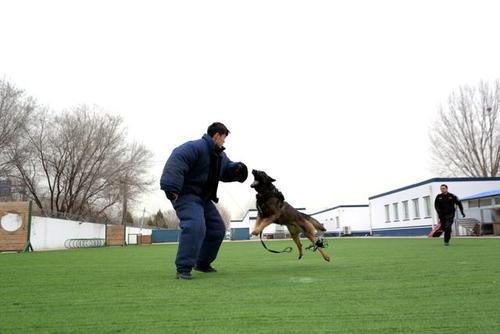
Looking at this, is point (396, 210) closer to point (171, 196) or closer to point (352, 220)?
point (352, 220)

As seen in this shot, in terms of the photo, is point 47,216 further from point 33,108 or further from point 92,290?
point 92,290

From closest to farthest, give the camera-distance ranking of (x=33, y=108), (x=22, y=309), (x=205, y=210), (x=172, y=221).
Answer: (x=22, y=309) < (x=205, y=210) < (x=33, y=108) < (x=172, y=221)

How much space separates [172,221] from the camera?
108 meters

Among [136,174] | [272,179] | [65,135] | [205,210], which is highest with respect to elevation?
[65,135]

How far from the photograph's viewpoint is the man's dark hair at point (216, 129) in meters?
6.28

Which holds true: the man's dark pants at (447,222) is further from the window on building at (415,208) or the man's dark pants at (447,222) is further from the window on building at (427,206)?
the window on building at (415,208)

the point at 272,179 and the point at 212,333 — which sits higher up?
the point at 272,179

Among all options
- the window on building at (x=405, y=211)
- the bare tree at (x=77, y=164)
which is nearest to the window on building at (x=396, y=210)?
the window on building at (x=405, y=211)

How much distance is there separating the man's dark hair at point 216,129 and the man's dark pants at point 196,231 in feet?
2.93

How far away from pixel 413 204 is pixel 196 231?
3805 cm

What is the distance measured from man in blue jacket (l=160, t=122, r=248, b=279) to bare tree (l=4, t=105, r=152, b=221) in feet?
106

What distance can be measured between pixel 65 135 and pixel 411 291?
37531mm

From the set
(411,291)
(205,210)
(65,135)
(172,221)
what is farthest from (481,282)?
(172,221)

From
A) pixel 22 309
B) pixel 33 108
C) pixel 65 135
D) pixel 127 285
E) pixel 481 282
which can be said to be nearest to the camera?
pixel 22 309
